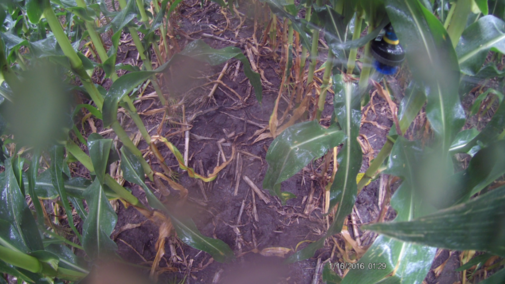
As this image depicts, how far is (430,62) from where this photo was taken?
2.05 ft

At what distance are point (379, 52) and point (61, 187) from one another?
1.07 meters

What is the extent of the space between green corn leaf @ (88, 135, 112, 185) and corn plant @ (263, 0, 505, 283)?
53 cm

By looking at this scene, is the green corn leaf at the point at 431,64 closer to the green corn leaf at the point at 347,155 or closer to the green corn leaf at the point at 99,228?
the green corn leaf at the point at 347,155

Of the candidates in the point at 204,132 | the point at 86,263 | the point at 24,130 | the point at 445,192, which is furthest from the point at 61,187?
the point at 445,192

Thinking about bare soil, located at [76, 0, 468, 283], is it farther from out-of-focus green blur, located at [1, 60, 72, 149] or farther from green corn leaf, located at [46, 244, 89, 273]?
out-of-focus green blur, located at [1, 60, 72, 149]

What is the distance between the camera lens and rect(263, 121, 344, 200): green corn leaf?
855 mm

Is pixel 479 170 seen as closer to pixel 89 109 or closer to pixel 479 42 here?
pixel 479 42

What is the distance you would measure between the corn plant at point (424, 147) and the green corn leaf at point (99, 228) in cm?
54

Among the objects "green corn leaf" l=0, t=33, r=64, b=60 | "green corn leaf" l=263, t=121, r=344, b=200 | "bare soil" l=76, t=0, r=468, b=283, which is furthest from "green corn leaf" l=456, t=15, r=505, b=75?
"green corn leaf" l=0, t=33, r=64, b=60

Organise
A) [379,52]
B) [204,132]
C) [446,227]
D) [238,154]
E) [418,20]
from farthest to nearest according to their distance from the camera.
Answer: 1. [204,132]
2. [238,154]
3. [379,52]
4. [418,20]
5. [446,227]

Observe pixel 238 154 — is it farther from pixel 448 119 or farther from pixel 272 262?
pixel 448 119

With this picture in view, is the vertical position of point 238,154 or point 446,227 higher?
point 446,227

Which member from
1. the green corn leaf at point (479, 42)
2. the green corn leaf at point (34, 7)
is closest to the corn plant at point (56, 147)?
the green corn leaf at point (34, 7)

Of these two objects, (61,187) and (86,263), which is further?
(86,263)
